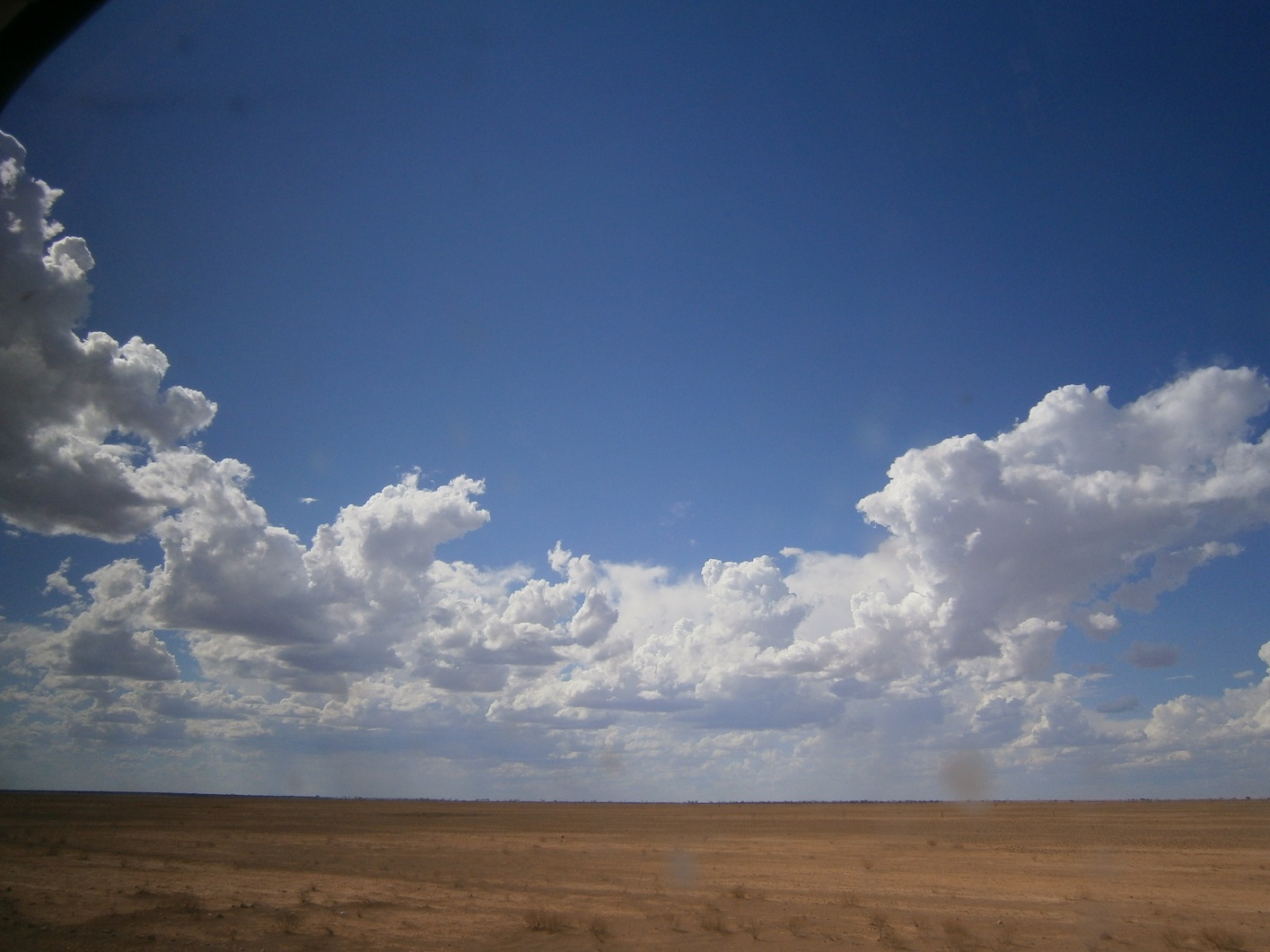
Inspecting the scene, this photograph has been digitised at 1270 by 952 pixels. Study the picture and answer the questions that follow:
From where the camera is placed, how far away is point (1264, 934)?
17.8 m

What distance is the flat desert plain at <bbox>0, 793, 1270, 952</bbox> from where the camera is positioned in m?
16.4

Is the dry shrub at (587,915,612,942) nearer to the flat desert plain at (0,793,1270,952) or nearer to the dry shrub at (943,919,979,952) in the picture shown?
the flat desert plain at (0,793,1270,952)

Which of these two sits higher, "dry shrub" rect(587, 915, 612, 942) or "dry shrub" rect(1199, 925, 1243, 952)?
"dry shrub" rect(587, 915, 612, 942)

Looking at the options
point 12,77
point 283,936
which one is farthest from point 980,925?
point 12,77

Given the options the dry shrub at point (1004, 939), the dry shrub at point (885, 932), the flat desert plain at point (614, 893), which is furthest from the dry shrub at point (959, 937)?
the dry shrub at point (885, 932)

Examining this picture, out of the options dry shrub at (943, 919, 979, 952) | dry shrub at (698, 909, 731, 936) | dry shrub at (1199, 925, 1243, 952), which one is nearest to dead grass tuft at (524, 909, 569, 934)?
dry shrub at (698, 909, 731, 936)

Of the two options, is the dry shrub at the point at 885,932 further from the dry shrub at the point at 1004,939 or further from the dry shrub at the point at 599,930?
the dry shrub at the point at 599,930

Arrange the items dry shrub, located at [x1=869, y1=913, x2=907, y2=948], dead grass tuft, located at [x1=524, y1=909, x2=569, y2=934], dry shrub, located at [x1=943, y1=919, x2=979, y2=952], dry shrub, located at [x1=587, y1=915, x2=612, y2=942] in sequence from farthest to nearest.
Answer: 1. dead grass tuft, located at [x1=524, y1=909, x2=569, y2=934]
2. dry shrub, located at [x1=587, y1=915, x2=612, y2=942]
3. dry shrub, located at [x1=869, y1=913, x2=907, y2=948]
4. dry shrub, located at [x1=943, y1=919, x2=979, y2=952]

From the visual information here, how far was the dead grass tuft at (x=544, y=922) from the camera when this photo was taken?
56.4 feet

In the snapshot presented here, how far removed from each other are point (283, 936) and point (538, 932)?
5.13m

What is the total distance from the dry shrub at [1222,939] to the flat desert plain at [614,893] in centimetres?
5

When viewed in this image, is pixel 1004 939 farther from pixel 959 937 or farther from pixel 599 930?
pixel 599 930

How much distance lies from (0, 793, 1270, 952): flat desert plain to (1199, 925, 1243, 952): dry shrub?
5 cm

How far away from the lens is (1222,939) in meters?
16.9
